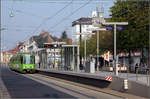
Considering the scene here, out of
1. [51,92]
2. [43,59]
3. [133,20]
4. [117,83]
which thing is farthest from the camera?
[43,59]

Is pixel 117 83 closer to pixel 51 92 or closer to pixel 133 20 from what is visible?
pixel 51 92

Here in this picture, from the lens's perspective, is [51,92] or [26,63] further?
[26,63]

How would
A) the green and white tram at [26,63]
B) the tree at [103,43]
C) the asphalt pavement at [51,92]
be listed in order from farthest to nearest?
the tree at [103,43], the green and white tram at [26,63], the asphalt pavement at [51,92]

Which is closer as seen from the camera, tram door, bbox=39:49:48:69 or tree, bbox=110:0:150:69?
tree, bbox=110:0:150:69

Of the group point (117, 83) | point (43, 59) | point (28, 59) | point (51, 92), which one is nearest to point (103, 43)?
point (43, 59)

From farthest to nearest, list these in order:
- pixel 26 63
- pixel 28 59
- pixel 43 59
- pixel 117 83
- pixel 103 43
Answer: pixel 43 59, pixel 103 43, pixel 28 59, pixel 26 63, pixel 117 83

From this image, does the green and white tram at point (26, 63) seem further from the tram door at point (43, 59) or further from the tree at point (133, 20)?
the tree at point (133, 20)

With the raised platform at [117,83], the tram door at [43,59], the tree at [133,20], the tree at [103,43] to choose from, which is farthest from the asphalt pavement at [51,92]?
the tram door at [43,59]

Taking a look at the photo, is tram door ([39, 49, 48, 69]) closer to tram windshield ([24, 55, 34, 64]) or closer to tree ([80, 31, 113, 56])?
tram windshield ([24, 55, 34, 64])

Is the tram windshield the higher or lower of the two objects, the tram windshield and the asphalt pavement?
the higher

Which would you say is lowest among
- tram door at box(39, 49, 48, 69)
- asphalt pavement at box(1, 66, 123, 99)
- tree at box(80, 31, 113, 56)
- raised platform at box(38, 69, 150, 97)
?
asphalt pavement at box(1, 66, 123, 99)

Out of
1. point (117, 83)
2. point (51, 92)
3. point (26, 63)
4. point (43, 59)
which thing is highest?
point (43, 59)

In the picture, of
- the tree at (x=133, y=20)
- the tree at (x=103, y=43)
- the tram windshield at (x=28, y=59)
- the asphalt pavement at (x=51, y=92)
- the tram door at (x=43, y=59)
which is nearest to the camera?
the asphalt pavement at (x=51, y=92)

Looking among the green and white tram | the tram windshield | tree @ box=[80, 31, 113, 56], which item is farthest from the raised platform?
tree @ box=[80, 31, 113, 56]
